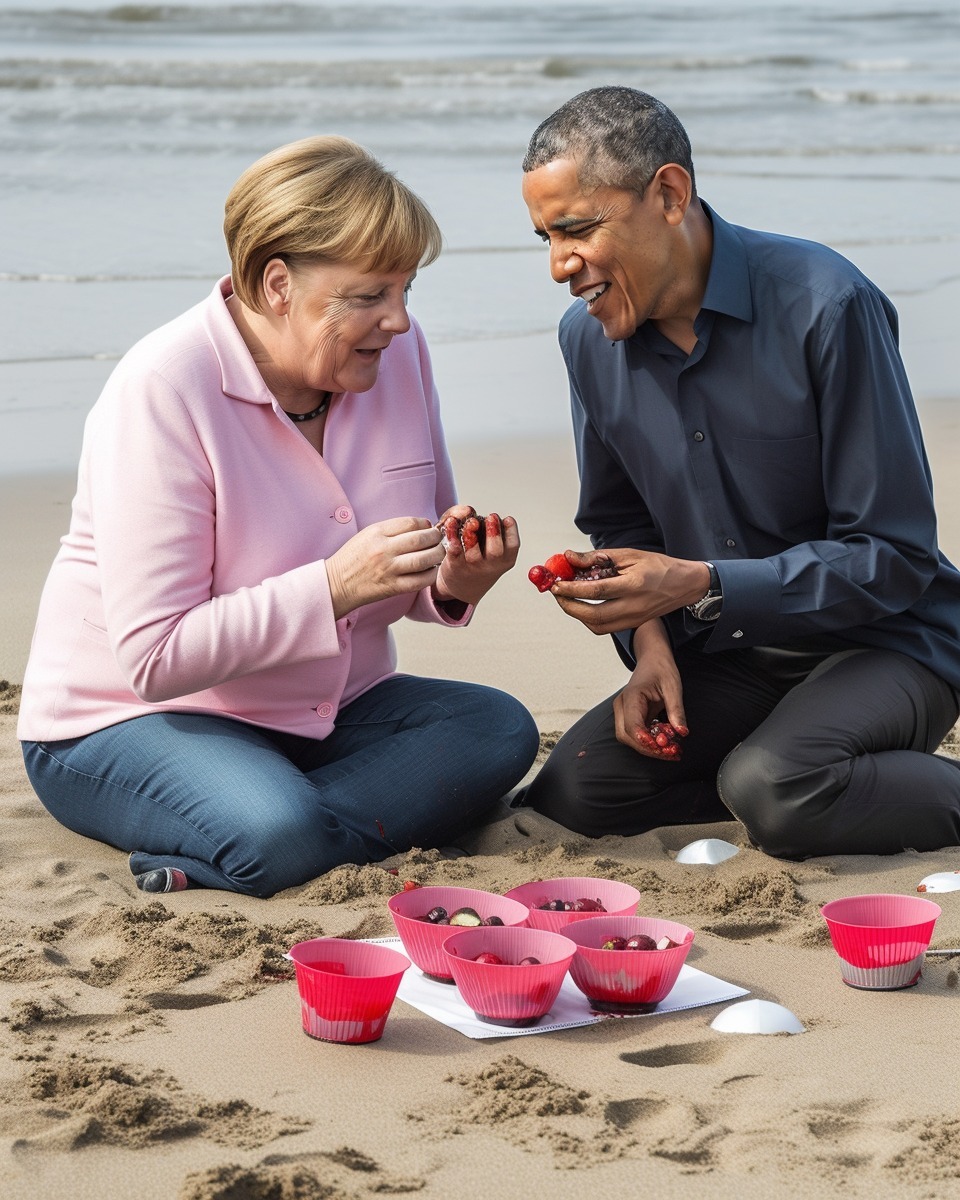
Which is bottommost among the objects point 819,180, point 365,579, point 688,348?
point 365,579

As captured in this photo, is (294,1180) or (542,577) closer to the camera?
(294,1180)

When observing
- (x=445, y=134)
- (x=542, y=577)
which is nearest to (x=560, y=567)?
(x=542, y=577)

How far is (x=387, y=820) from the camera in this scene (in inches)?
168

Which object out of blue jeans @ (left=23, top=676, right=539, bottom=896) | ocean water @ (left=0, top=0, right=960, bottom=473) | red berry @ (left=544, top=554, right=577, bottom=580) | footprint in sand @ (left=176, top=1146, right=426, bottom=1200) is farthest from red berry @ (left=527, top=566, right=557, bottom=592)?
ocean water @ (left=0, top=0, right=960, bottom=473)

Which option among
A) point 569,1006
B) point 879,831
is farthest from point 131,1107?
point 879,831

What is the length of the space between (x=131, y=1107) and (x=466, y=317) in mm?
8736

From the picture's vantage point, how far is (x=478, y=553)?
4145mm

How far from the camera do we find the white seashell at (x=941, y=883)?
395cm

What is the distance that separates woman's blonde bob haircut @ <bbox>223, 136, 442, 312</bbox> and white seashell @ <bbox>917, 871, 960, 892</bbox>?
2.00 m

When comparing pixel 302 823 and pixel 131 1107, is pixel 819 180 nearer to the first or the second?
pixel 302 823

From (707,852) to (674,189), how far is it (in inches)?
68.2

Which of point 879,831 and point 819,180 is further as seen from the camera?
point 819,180

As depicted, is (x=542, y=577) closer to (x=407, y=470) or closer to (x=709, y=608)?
(x=709, y=608)

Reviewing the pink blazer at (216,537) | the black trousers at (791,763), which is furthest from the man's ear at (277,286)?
the black trousers at (791,763)
